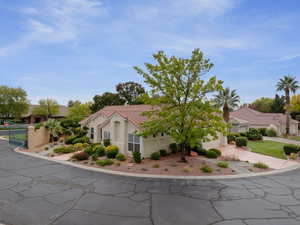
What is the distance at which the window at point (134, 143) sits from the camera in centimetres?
1705

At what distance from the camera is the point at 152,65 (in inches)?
546

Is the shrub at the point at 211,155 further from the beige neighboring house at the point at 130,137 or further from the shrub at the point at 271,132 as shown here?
the shrub at the point at 271,132

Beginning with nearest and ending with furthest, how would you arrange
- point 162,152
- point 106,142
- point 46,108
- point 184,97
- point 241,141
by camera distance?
point 184,97 → point 162,152 → point 106,142 → point 241,141 → point 46,108

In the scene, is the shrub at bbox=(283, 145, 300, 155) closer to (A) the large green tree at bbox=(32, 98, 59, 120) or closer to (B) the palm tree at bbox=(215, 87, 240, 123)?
(B) the palm tree at bbox=(215, 87, 240, 123)

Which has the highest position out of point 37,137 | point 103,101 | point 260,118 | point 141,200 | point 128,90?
point 128,90

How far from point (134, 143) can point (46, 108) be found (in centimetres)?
4648

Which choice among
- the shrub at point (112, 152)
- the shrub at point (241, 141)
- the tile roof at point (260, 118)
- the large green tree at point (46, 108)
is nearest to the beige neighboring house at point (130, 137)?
the shrub at point (112, 152)

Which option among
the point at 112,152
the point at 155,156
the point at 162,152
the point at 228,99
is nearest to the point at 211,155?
the point at 162,152

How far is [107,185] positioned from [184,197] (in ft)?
15.3

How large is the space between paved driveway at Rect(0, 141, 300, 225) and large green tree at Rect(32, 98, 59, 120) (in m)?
45.1

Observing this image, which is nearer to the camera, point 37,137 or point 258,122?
point 37,137

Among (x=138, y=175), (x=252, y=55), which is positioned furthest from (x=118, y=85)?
(x=138, y=175)

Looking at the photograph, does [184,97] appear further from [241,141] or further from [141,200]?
[241,141]

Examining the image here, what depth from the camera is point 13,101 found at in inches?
1951
